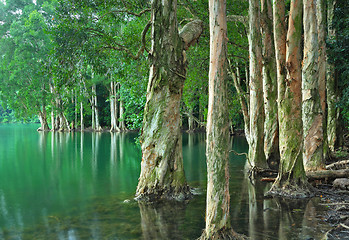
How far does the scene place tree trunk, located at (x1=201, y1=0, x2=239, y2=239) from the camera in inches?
205

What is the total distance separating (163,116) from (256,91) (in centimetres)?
567

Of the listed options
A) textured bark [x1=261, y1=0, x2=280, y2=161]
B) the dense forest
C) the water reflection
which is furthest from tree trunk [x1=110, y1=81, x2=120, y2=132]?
the water reflection

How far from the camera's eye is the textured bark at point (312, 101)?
10.4 metres

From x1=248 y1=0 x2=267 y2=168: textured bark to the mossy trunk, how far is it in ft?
15.3

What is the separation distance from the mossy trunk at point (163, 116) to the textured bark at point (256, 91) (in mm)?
4676

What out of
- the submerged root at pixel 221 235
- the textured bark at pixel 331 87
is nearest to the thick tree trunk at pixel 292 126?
the submerged root at pixel 221 235

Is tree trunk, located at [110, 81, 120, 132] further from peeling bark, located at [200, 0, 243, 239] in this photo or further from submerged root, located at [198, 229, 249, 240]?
submerged root, located at [198, 229, 249, 240]

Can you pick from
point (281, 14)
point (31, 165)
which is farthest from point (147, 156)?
point (31, 165)

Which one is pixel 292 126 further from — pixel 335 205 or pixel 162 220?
pixel 162 220

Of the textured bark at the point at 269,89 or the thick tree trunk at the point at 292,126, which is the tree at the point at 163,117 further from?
the textured bark at the point at 269,89

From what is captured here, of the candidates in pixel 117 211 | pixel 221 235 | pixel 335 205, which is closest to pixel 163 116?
pixel 117 211

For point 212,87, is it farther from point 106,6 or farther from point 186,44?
point 106,6

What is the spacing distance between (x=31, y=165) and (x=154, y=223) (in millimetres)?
12533

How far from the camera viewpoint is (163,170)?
9.36 m
